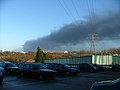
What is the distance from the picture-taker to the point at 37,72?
2667cm

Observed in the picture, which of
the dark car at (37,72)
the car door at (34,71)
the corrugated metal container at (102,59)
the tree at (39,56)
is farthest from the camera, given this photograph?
the tree at (39,56)

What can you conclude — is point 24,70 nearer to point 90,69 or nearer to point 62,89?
point 62,89

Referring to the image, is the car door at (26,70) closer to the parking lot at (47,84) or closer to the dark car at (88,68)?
the parking lot at (47,84)

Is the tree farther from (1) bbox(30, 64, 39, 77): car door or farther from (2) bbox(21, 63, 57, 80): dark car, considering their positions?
(1) bbox(30, 64, 39, 77): car door

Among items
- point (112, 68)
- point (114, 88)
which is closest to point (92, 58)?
point (112, 68)

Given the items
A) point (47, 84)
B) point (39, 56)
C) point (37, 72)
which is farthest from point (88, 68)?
point (39, 56)

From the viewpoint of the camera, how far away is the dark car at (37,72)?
26.1 m

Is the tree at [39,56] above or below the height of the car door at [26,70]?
above

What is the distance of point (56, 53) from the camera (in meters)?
110

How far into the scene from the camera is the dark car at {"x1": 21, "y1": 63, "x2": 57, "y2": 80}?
26109 millimetres

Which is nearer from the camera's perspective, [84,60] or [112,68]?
[112,68]

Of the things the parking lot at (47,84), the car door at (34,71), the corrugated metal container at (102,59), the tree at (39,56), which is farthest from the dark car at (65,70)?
the tree at (39,56)

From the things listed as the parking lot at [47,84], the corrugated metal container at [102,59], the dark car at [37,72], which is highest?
the corrugated metal container at [102,59]

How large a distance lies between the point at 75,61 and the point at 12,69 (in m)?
29.5
